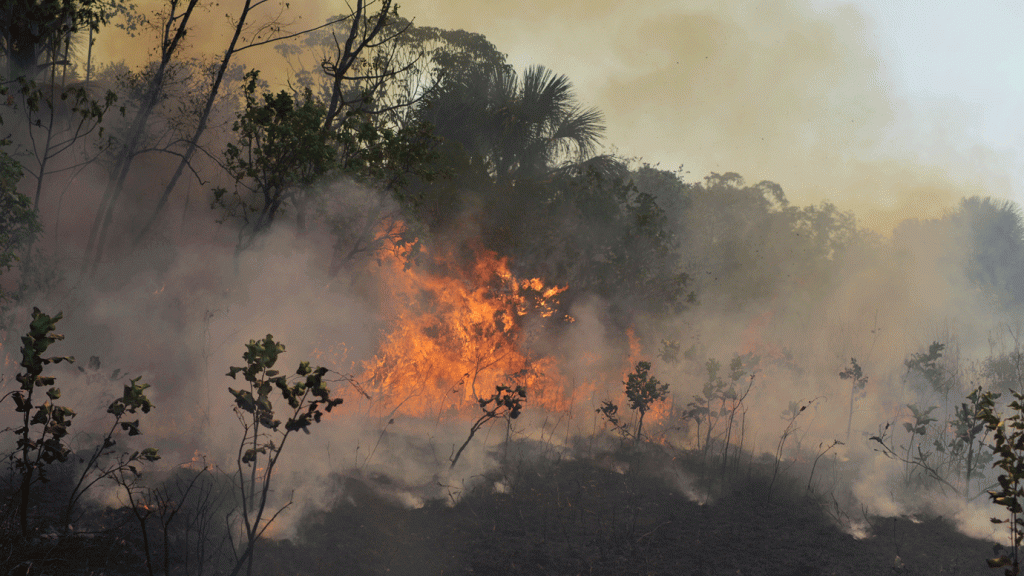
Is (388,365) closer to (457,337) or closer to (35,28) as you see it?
(457,337)

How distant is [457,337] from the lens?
13617mm

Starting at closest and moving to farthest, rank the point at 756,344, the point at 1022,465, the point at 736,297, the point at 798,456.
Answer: the point at 1022,465
the point at 798,456
the point at 756,344
the point at 736,297

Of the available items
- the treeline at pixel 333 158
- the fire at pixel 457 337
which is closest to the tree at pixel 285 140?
the treeline at pixel 333 158

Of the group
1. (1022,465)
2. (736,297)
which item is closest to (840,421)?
(736,297)

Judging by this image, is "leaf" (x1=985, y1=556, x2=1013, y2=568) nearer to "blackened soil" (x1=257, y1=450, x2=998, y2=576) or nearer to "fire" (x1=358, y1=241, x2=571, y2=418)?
"blackened soil" (x1=257, y1=450, x2=998, y2=576)

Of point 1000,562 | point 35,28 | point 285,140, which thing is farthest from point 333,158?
point 1000,562

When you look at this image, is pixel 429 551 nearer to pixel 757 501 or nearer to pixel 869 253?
pixel 757 501

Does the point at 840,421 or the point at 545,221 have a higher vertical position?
the point at 545,221

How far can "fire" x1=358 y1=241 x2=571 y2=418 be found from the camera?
499 inches

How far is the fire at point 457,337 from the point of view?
12672 mm

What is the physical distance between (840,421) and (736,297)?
6.77 metres

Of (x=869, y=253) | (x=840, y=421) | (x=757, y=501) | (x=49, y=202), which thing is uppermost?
(x=869, y=253)

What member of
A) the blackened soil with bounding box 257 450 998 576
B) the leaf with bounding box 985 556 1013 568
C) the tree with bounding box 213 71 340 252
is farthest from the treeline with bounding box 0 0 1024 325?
the leaf with bounding box 985 556 1013 568

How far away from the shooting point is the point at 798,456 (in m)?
11.8
